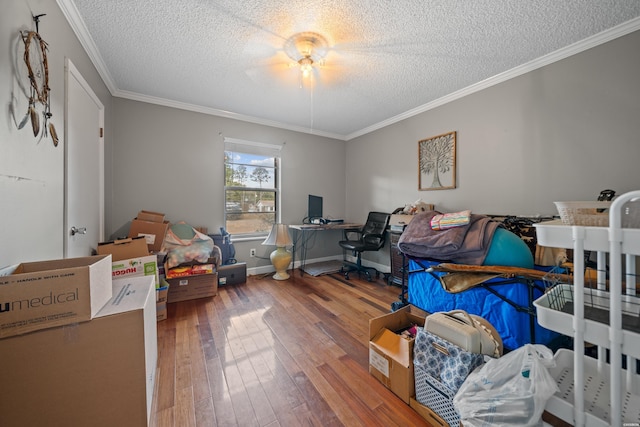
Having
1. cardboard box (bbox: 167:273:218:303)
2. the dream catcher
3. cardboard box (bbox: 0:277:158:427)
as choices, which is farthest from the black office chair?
the dream catcher

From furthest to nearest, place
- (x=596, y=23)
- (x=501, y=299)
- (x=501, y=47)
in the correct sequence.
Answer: (x=501, y=47) → (x=596, y=23) → (x=501, y=299)

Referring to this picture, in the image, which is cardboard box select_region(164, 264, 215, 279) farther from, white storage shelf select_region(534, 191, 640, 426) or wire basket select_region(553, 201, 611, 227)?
wire basket select_region(553, 201, 611, 227)

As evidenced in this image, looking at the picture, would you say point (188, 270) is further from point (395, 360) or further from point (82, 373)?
point (395, 360)

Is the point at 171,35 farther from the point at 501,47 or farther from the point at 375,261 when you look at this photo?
the point at 375,261

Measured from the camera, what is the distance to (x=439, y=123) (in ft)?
10.2

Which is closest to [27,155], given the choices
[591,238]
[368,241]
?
[591,238]

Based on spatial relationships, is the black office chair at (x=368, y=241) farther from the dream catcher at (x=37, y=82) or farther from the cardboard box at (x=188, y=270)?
the dream catcher at (x=37, y=82)

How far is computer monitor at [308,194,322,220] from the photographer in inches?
168

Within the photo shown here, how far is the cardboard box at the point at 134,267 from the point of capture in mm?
1982

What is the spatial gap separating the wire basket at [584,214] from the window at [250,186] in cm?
357

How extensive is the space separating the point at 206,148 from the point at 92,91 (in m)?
1.34

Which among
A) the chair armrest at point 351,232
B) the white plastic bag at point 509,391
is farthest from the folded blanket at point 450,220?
the chair armrest at point 351,232

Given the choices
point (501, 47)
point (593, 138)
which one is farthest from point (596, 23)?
point (593, 138)

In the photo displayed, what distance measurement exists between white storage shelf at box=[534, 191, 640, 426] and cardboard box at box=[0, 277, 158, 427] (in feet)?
5.29
